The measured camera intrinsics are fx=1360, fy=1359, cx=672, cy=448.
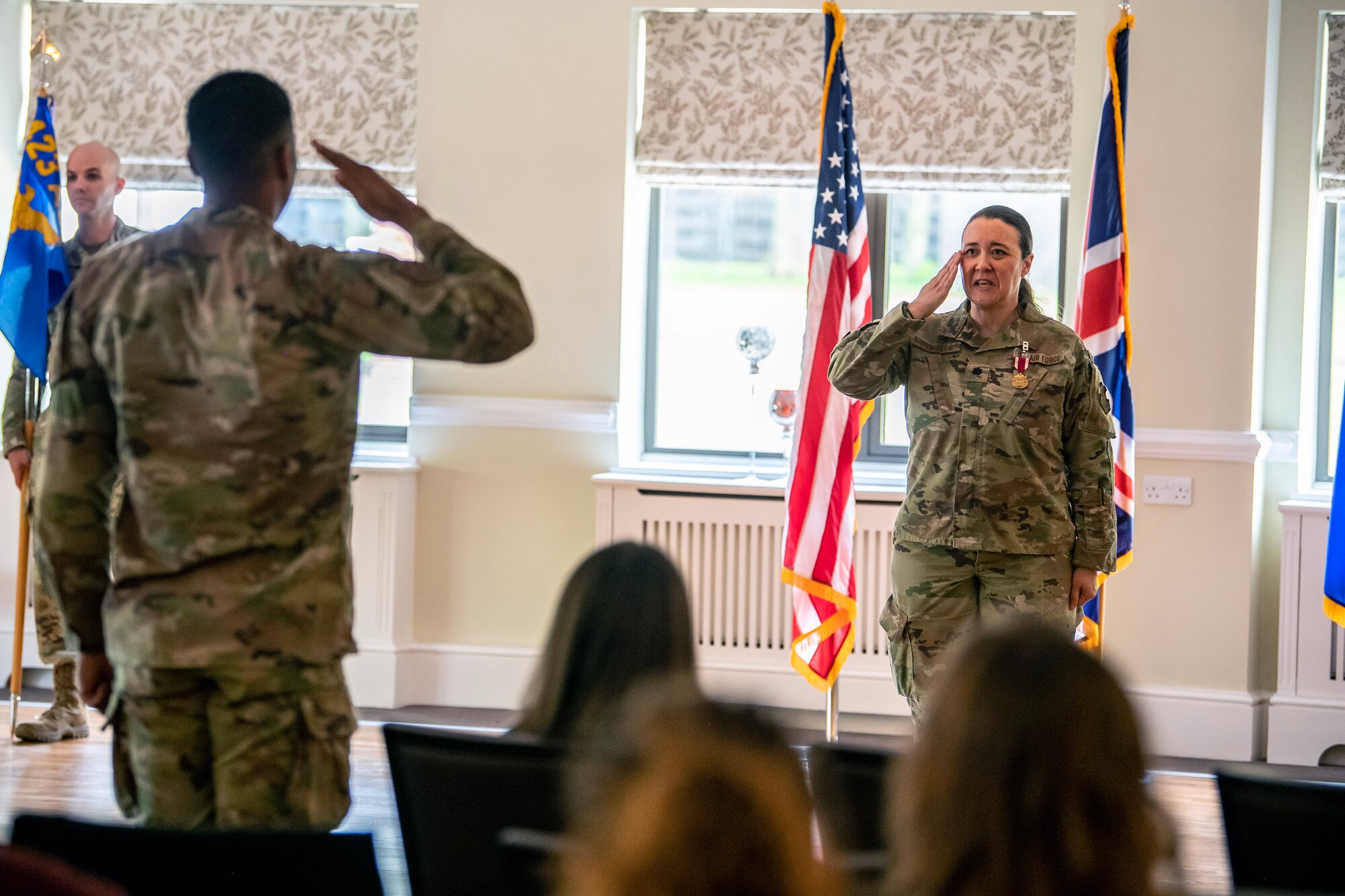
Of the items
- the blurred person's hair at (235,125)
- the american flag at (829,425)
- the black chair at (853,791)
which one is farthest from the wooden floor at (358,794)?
the blurred person's hair at (235,125)

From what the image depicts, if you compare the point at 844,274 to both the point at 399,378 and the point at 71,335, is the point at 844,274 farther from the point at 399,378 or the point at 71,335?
the point at 71,335

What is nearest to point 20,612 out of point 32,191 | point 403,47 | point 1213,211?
point 32,191

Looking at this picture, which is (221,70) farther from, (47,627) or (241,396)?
(241,396)

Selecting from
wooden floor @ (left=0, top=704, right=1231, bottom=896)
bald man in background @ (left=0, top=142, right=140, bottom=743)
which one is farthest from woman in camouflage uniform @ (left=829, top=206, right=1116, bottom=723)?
bald man in background @ (left=0, top=142, right=140, bottom=743)

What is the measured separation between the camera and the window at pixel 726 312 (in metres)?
5.24

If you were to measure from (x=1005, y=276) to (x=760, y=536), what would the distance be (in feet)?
6.47

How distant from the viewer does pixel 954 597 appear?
10.1 ft

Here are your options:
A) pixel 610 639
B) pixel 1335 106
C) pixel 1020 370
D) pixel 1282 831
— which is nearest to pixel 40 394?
pixel 1020 370

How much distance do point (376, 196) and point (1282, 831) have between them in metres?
1.31

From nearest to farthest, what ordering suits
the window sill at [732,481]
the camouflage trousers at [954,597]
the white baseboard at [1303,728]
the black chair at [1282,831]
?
the black chair at [1282,831] → the camouflage trousers at [954,597] → the white baseboard at [1303,728] → the window sill at [732,481]

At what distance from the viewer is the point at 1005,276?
10.1 feet

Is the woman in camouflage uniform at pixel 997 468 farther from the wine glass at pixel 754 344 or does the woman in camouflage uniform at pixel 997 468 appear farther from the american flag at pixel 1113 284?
the wine glass at pixel 754 344

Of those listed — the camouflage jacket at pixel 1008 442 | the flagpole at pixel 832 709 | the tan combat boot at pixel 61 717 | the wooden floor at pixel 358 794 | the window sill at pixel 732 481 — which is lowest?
the wooden floor at pixel 358 794

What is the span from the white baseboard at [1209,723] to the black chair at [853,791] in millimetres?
3320
